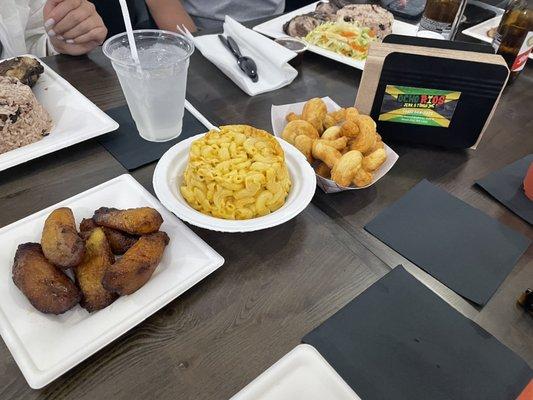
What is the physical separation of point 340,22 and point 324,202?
975 millimetres

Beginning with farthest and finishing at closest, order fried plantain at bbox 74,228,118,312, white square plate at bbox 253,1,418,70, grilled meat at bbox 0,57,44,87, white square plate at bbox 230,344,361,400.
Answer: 1. white square plate at bbox 253,1,418,70
2. grilled meat at bbox 0,57,44,87
3. fried plantain at bbox 74,228,118,312
4. white square plate at bbox 230,344,361,400

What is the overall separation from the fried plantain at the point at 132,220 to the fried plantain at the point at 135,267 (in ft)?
0.07

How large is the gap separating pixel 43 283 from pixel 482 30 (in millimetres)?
1796

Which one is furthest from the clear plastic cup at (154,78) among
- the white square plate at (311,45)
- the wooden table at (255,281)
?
the white square plate at (311,45)

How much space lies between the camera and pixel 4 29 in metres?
1.32

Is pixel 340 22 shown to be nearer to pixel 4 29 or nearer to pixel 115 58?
pixel 115 58

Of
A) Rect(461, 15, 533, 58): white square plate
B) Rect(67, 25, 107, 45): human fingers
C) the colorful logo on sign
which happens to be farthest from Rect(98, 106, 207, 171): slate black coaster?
Rect(461, 15, 533, 58): white square plate

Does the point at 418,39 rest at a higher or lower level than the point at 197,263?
higher

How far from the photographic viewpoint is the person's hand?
1.30 metres

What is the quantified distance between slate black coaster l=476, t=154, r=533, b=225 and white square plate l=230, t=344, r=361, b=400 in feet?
2.07

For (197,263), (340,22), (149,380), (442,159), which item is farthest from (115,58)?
(340,22)

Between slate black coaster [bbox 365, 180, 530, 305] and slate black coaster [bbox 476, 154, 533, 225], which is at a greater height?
slate black coaster [bbox 476, 154, 533, 225]

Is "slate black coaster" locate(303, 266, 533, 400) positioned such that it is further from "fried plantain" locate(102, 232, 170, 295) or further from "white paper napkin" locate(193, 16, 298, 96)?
"white paper napkin" locate(193, 16, 298, 96)

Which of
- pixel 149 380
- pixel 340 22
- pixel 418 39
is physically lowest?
pixel 149 380
